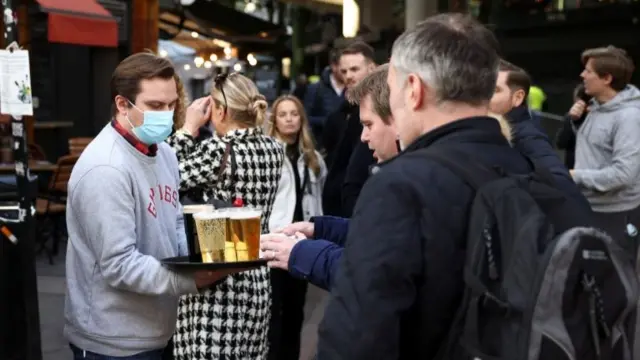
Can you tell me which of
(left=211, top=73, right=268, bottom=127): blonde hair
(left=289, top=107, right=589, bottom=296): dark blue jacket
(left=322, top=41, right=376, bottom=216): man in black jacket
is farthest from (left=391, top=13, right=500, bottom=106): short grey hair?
(left=322, top=41, right=376, bottom=216): man in black jacket

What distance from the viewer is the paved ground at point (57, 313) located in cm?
626

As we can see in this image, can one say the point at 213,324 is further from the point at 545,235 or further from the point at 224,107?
the point at 545,235

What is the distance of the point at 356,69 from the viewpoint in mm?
5820

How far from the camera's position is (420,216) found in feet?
6.25

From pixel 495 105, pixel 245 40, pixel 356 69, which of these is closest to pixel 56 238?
pixel 356 69

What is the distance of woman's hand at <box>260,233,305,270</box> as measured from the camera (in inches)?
103

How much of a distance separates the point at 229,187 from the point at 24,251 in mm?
1598

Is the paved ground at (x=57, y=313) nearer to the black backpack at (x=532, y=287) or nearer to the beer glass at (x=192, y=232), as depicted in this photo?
the beer glass at (x=192, y=232)

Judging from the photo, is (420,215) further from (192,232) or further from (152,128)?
(152,128)

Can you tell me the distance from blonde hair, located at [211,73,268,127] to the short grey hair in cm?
223

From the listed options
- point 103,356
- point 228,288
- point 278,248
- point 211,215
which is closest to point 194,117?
point 228,288

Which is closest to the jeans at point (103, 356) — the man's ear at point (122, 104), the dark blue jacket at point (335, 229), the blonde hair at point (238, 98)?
the dark blue jacket at point (335, 229)

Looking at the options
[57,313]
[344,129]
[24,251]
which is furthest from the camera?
[57,313]

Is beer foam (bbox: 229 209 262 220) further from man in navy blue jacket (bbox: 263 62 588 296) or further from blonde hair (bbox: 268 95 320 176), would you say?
blonde hair (bbox: 268 95 320 176)
